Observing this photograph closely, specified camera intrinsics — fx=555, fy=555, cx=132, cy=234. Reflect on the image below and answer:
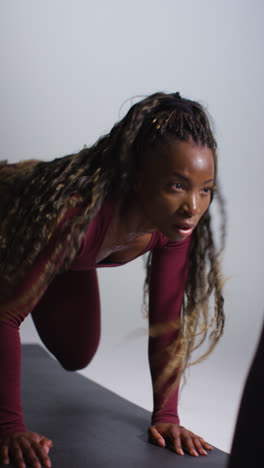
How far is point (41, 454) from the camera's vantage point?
1.01 metres

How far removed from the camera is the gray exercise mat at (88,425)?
3.56 feet

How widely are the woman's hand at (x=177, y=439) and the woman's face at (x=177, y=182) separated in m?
0.44

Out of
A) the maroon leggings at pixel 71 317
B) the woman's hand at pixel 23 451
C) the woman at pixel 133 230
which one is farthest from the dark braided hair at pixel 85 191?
the maroon leggings at pixel 71 317

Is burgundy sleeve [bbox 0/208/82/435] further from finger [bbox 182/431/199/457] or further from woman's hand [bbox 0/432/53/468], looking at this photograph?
finger [bbox 182/431/199/457]

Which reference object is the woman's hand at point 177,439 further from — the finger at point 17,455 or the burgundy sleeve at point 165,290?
the finger at point 17,455

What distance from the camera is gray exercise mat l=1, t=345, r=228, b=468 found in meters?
1.08

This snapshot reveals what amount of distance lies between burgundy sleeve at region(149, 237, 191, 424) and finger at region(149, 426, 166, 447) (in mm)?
128

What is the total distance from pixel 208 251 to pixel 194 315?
0.51 ft

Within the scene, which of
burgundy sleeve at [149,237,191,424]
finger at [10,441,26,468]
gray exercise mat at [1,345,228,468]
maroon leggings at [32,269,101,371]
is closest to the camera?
finger at [10,441,26,468]

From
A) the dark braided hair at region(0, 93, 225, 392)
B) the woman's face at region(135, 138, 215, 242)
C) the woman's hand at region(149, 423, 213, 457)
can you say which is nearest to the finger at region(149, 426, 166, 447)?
the woman's hand at region(149, 423, 213, 457)

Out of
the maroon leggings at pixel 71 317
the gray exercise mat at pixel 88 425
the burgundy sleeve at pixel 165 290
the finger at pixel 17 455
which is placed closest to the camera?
the finger at pixel 17 455

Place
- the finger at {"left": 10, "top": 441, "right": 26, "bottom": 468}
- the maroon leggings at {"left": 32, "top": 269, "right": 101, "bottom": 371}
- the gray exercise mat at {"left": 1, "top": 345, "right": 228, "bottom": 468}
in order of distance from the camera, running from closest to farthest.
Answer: the finger at {"left": 10, "top": 441, "right": 26, "bottom": 468} → the gray exercise mat at {"left": 1, "top": 345, "right": 228, "bottom": 468} → the maroon leggings at {"left": 32, "top": 269, "right": 101, "bottom": 371}

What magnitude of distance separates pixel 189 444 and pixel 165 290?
13.8 inches

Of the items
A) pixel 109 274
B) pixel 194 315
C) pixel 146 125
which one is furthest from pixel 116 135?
pixel 109 274
